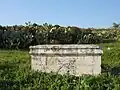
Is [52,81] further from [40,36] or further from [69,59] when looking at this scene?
[40,36]

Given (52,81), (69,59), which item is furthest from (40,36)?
(52,81)

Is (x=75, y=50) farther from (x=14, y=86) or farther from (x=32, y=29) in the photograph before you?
(x=32, y=29)

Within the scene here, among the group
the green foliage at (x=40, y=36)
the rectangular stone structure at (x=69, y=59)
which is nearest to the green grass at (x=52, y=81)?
the rectangular stone structure at (x=69, y=59)

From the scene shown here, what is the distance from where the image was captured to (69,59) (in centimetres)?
974

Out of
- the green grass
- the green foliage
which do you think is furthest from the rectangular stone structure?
the green foliage

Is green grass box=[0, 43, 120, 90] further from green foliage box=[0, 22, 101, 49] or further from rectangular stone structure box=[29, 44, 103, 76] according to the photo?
green foliage box=[0, 22, 101, 49]

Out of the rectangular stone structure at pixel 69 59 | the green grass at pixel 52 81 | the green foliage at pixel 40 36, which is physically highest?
the green foliage at pixel 40 36

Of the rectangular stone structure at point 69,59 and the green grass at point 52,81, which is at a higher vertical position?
the rectangular stone structure at point 69,59

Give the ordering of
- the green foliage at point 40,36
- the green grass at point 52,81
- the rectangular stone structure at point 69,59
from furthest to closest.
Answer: the green foliage at point 40,36 → the rectangular stone structure at point 69,59 → the green grass at point 52,81

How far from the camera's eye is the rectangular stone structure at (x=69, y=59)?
955 centimetres

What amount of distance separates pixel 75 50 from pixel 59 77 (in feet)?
3.31

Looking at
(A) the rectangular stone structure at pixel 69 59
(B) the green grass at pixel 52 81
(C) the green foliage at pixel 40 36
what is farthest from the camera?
(C) the green foliage at pixel 40 36

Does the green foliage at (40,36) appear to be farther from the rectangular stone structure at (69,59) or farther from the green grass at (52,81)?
the rectangular stone structure at (69,59)

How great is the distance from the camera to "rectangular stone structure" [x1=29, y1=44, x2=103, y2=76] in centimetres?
955
